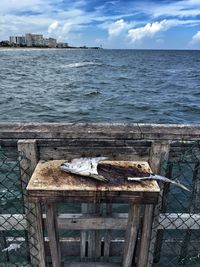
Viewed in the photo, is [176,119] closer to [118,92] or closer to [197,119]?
[197,119]

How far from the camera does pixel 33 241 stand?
124 inches

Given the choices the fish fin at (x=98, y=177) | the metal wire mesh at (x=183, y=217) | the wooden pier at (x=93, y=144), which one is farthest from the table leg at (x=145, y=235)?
the fish fin at (x=98, y=177)

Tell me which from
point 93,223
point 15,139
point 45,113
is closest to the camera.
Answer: point 15,139

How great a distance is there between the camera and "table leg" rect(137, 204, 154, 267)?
118 inches

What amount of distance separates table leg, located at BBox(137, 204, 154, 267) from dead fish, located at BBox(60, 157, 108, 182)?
0.72 meters

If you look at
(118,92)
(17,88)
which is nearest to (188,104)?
(118,92)

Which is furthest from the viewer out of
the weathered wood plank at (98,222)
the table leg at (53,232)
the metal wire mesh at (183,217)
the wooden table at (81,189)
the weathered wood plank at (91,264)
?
the weathered wood plank at (91,264)

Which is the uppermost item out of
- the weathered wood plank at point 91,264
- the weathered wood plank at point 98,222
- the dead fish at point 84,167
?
the dead fish at point 84,167

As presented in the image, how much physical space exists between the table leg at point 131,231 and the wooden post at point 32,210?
821 millimetres

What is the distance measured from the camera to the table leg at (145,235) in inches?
118

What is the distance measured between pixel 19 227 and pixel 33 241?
0.28 meters

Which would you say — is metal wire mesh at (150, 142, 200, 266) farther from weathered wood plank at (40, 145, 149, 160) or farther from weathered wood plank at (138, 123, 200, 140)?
weathered wood plank at (40, 145, 149, 160)

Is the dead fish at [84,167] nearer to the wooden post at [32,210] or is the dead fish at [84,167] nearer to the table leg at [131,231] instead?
the wooden post at [32,210]

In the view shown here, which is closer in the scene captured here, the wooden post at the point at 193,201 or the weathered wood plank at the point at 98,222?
the weathered wood plank at the point at 98,222
